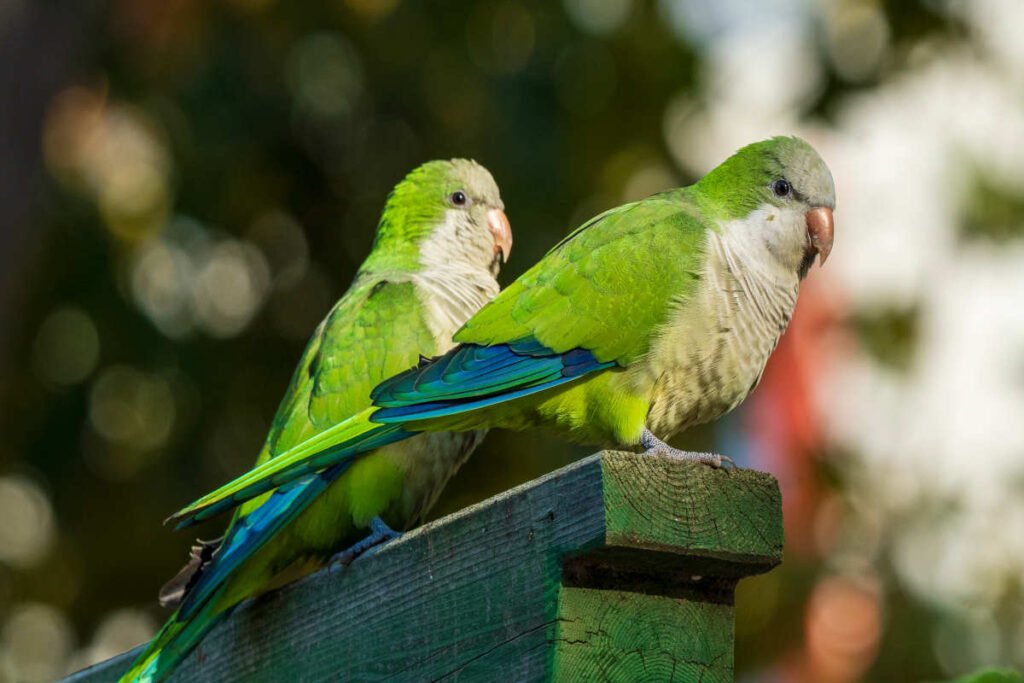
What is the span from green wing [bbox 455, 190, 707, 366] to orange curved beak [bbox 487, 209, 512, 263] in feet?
3.50

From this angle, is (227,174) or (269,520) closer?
(269,520)

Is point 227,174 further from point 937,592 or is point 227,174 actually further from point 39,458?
point 937,592

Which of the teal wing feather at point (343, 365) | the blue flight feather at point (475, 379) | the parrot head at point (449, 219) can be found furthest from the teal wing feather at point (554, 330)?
the parrot head at point (449, 219)

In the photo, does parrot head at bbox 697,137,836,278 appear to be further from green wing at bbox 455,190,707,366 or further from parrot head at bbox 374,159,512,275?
parrot head at bbox 374,159,512,275

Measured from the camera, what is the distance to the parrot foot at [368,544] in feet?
8.89

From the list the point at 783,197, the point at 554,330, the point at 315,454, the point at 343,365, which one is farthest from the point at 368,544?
the point at 783,197

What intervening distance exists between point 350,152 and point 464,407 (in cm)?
516

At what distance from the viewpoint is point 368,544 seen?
119 inches

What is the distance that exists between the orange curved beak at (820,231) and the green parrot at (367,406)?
96 centimetres

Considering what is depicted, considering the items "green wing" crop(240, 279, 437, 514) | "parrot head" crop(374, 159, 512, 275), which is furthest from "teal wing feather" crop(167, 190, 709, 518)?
"parrot head" crop(374, 159, 512, 275)

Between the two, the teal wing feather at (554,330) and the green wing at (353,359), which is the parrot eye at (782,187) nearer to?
the teal wing feather at (554,330)

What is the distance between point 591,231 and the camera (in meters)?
3.25

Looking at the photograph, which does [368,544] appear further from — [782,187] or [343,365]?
[782,187]

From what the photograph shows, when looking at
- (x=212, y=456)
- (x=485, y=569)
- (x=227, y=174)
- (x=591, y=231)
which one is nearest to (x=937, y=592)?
(x=212, y=456)
